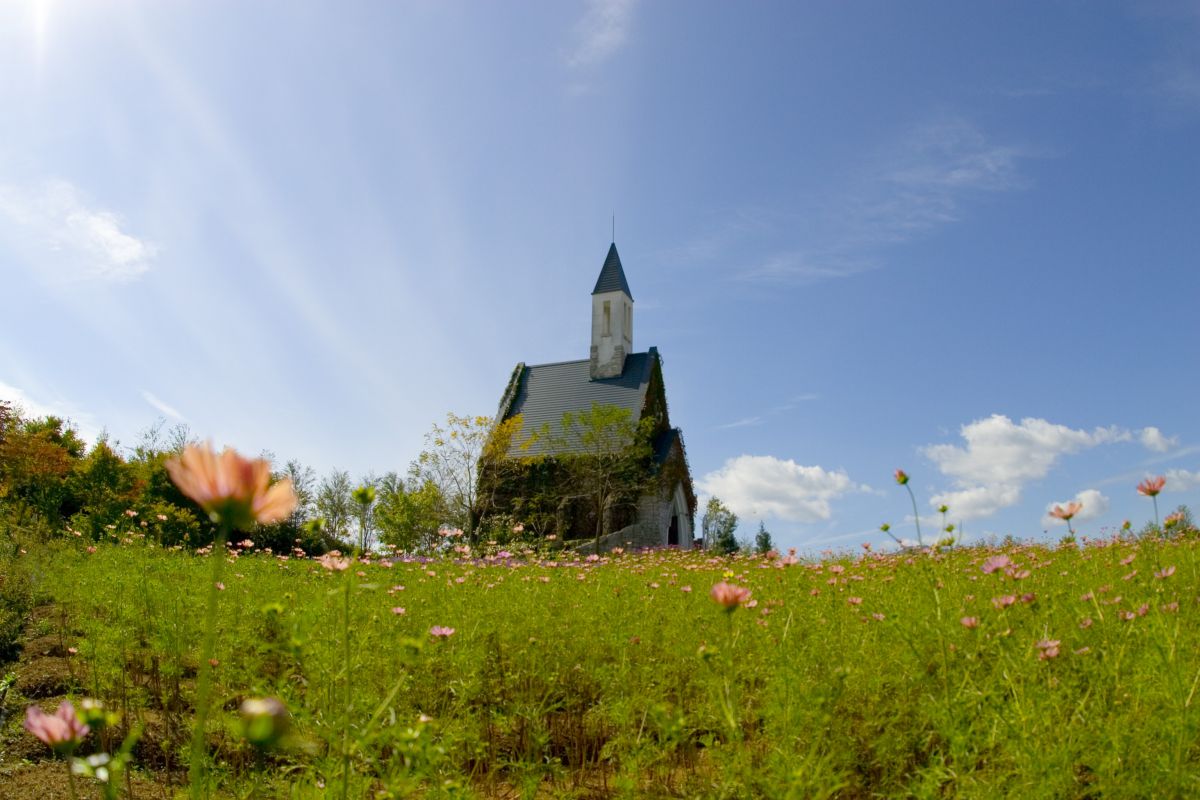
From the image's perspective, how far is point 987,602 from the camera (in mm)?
3865

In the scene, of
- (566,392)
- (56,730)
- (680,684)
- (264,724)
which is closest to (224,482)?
(264,724)

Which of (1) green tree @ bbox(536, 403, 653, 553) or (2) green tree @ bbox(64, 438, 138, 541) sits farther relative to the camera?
(1) green tree @ bbox(536, 403, 653, 553)

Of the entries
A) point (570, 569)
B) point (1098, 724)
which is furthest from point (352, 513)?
point (1098, 724)

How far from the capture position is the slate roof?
2475 cm

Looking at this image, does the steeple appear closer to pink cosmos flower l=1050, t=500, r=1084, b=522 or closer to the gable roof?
the gable roof

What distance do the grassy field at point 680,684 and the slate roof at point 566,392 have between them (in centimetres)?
1892

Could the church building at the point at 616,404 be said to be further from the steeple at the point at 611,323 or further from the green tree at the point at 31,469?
the green tree at the point at 31,469

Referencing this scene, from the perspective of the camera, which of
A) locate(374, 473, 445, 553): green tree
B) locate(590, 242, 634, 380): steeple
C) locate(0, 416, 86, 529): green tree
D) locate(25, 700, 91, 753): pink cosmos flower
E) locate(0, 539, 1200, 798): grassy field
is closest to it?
locate(25, 700, 91, 753): pink cosmos flower

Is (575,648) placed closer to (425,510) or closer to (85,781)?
(85,781)

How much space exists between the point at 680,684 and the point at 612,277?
82.8ft

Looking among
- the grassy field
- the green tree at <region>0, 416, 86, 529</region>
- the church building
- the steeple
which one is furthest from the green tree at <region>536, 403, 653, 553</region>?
the grassy field

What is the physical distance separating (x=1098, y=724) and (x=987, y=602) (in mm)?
1290

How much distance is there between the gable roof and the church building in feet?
0.12

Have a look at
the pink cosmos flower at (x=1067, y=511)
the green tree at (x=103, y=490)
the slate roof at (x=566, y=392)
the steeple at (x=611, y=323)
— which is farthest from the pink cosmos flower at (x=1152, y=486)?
the steeple at (x=611, y=323)
